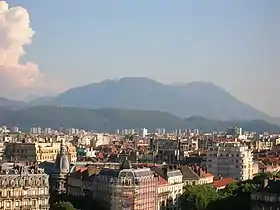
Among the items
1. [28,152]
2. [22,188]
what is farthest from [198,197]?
[28,152]

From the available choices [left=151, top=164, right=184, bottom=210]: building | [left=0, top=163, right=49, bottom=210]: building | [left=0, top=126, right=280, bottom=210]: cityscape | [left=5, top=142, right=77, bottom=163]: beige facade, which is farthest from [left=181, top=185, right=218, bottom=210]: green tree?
[left=5, top=142, right=77, bottom=163]: beige facade

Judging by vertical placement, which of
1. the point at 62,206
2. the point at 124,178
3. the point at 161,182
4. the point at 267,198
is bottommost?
the point at 62,206

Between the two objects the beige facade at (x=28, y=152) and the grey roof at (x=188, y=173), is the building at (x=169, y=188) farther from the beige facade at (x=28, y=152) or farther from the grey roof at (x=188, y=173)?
the beige facade at (x=28, y=152)

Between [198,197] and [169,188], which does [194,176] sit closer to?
[169,188]

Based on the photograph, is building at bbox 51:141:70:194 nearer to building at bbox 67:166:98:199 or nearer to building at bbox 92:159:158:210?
building at bbox 67:166:98:199

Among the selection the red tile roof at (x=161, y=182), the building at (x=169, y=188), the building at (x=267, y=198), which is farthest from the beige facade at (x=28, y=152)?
the building at (x=267, y=198)

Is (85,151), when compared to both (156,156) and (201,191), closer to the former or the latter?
(156,156)
